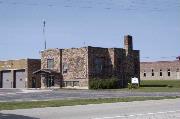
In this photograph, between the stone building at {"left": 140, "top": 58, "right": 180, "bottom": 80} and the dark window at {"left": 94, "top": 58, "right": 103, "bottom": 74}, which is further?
the stone building at {"left": 140, "top": 58, "right": 180, "bottom": 80}

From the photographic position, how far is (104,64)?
220 feet

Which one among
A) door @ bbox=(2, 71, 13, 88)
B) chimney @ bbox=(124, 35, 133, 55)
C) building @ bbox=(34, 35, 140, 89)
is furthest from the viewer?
door @ bbox=(2, 71, 13, 88)

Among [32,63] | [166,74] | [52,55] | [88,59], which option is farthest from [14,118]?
[166,74]

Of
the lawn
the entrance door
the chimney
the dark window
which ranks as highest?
the chimney

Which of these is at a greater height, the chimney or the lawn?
the chimney

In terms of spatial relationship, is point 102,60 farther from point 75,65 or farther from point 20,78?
point 20,78

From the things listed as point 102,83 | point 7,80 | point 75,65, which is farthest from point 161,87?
point 7,80

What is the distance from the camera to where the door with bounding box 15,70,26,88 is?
74.2 m

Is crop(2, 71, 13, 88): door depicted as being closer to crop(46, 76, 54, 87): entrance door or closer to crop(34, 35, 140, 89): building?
crop(34, 35, 140, 89): building

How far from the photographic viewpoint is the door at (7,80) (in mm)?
76938

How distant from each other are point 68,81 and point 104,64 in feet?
19.3

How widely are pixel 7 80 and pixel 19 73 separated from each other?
368cm

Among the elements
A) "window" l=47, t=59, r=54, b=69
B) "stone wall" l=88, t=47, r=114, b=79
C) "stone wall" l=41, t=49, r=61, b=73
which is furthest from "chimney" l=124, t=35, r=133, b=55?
"window" l=47, t=59, r=54, b=69

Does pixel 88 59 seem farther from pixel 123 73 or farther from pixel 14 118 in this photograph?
pixel 14 118
